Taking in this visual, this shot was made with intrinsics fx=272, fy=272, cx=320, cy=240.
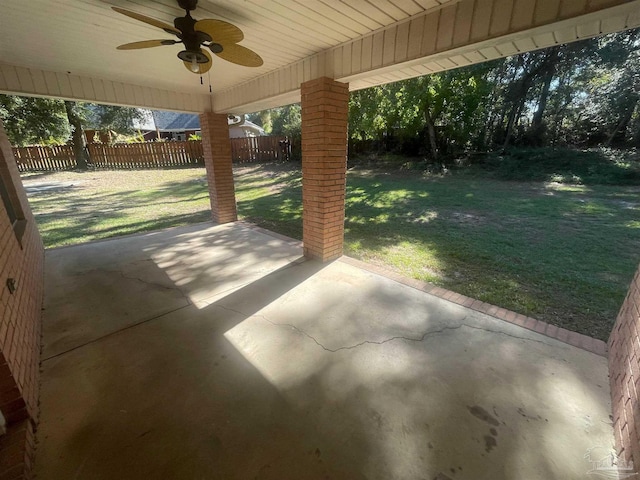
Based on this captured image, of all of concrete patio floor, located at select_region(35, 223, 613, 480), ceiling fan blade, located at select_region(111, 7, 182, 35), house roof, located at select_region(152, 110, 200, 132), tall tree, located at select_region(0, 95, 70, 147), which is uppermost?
house roof, located at select_region(152, 110, 200, 132)

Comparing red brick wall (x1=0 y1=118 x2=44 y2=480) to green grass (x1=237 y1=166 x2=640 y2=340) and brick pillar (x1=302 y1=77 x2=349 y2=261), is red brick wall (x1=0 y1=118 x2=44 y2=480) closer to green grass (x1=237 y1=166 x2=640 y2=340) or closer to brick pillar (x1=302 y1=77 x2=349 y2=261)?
brick pillar (x1=302 y1=77 x2=349 y2=261)

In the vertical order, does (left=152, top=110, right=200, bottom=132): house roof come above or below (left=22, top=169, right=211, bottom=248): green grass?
above

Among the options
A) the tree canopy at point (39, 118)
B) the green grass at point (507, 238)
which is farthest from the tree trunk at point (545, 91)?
the tree canopy at point (39, 118)

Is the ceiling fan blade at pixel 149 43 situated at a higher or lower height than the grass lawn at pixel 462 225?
higher

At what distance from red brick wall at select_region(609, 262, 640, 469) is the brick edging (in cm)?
15

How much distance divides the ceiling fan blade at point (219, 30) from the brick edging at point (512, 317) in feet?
8.86

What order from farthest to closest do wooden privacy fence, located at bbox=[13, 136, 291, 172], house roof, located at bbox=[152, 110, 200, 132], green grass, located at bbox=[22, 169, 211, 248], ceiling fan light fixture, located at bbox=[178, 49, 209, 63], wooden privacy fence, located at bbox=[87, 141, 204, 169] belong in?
house roof, located at bbox=[152, 110, 200, 132], wooden privacy fence, located at bbox=[87, 141, 204, 169], wooden privacy fence, located at bbox=[13, 136, 291, 172], green grass, located at bbox=[22, 169, 211, 248], ceiling fan light fixture, located at bbox=[178, 49, 209, 63]

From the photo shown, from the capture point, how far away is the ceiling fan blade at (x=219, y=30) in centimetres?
175

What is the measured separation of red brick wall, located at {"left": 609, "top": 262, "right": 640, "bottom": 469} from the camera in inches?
52.3

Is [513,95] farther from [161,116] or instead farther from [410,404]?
[161,116]

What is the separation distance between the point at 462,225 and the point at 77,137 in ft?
60.9

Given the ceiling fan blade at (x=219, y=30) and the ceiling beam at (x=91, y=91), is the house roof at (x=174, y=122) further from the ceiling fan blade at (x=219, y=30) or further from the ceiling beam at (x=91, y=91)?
the ceiling fan blade at (x=219, y=30)

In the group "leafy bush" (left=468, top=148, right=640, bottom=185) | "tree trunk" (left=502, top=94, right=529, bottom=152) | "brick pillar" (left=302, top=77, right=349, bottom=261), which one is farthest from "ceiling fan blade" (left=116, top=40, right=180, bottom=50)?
"tree trunk" (left=502, top=94, right=529, bottom=152)

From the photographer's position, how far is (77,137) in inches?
560
